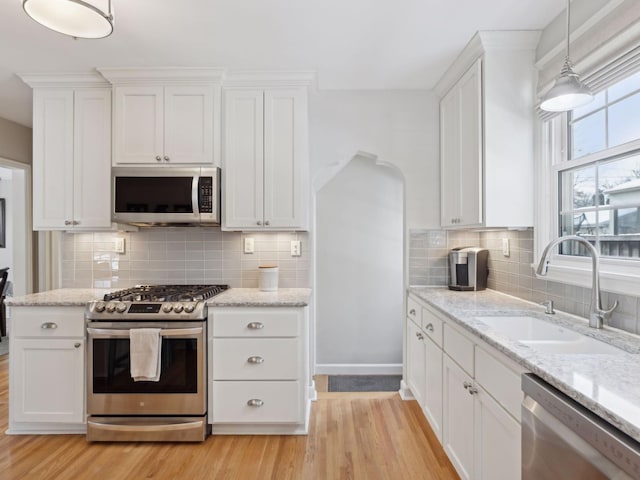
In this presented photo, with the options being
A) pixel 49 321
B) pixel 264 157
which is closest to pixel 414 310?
pixel 264 157

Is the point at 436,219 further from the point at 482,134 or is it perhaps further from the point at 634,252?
the point at 634,252

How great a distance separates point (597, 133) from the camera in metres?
1.96

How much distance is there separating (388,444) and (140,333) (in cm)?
173

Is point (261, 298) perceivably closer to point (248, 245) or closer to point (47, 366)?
point (248, 245)

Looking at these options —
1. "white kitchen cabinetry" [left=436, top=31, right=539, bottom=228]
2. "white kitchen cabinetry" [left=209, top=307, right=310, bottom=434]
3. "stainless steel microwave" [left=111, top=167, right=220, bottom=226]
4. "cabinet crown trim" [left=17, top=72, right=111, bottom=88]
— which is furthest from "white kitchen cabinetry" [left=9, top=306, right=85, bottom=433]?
"white kitchen cabinetry" [left=436, top=31, right=539, bottom=228]

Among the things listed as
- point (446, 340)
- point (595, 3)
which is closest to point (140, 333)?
point (446, 340)

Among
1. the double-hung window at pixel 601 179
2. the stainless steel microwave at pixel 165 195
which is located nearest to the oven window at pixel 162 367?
the stainless steel microwave at pixel 165 195

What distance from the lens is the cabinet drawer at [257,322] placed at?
8.27 ft

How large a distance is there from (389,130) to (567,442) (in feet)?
8.34

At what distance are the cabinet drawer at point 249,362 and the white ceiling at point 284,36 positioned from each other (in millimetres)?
1903

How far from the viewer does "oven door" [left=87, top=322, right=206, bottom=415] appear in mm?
2451

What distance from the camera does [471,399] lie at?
177cm

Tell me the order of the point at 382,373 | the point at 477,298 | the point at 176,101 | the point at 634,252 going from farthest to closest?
the point at 382,373, the point at 176,101, the point at 477,298, the point at 634,252

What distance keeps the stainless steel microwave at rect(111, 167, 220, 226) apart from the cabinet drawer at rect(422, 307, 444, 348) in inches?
63.7
